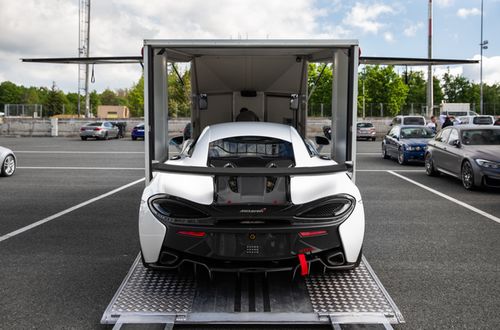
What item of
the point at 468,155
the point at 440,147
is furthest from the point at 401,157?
the point at 468,155

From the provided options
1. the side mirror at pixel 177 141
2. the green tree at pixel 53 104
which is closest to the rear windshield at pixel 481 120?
the side mirror at pixel 177 141

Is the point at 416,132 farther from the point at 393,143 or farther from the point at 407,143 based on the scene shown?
the point at 407,143

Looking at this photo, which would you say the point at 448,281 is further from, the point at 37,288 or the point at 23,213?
the point at 23,213

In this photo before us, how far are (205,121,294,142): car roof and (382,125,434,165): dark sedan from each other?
39.0 ft

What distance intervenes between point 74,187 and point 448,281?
8822mm

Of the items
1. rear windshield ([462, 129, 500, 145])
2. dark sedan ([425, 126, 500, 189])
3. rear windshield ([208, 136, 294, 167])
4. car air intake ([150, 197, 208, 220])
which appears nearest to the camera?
car air intake ([150, 197, 208, 220])

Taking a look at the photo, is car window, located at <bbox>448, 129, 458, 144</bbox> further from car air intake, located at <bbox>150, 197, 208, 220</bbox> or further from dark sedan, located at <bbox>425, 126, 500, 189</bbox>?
car air intake, located at <bbox>150, 197, 208, 220</bbox>

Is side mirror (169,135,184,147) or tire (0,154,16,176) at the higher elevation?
side mirror (169,135,184,147)

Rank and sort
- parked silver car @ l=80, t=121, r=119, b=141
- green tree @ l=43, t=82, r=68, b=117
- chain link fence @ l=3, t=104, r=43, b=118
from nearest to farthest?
parked silver car @ l=80, t=121, r=119, b=141, chain link fence @ l=3, t=104, r=43, b=118, green tree @ l=43, t=82, r=68, b=117

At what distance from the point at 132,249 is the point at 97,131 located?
107 ft

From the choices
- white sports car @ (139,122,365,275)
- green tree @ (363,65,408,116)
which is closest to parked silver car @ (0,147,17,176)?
white sports car @ (139,122,365,275)

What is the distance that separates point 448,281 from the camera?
4.99m

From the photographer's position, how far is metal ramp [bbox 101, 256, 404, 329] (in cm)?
396

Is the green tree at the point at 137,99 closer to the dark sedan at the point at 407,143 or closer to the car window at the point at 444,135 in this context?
the dark sedan at the point at 407,143
